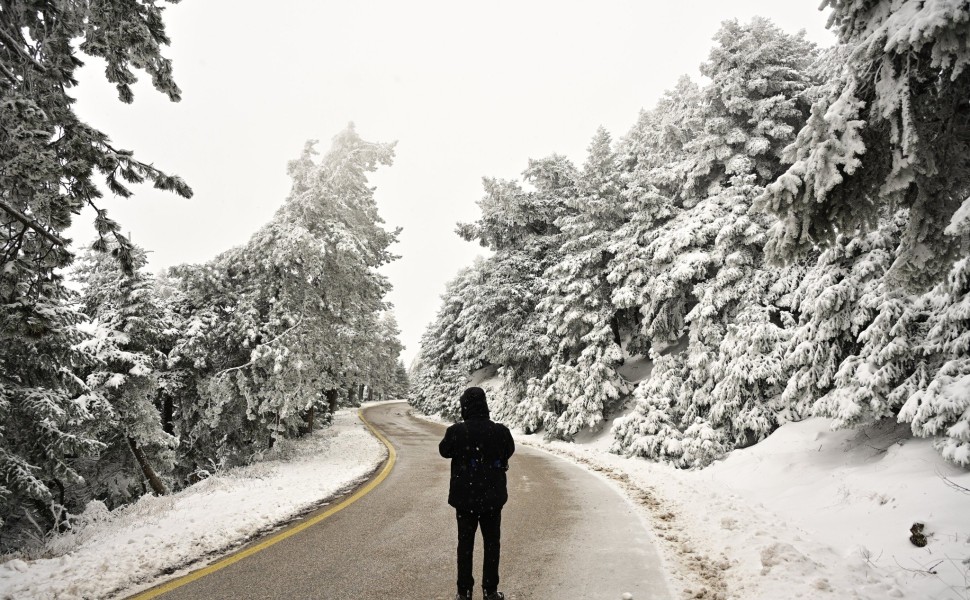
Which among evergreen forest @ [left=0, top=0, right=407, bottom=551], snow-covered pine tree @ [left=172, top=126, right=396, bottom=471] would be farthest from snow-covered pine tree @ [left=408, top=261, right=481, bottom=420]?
snow-covered pine tree @ [left=172, top=126, right=396, bottom=471]

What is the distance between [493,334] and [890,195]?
69.4ft

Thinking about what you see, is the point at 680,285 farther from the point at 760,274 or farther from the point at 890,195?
the point at 890,195

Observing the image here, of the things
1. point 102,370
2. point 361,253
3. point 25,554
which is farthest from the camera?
point 361,253

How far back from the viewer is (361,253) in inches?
602

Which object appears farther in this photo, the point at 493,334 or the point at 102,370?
the point at 493,334

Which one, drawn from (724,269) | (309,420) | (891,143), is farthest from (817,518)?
(309,420)

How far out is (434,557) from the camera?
568 centimetres

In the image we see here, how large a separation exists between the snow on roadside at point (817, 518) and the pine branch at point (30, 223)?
715 centimetres

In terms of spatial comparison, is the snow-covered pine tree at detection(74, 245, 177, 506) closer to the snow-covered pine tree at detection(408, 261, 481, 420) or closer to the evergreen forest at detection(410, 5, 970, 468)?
the evergreen forest at detection(410, 5, 970, 468)

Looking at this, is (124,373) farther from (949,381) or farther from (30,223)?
(949,381)

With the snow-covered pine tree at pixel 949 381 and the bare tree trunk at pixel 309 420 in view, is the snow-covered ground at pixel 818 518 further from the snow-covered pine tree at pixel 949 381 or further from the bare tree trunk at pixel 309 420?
the bare tree trunk at pixel 309 420

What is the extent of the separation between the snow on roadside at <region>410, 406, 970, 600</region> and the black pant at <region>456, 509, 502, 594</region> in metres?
1.94

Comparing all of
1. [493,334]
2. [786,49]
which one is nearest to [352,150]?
A: [493,334]

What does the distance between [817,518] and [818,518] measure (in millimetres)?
18
